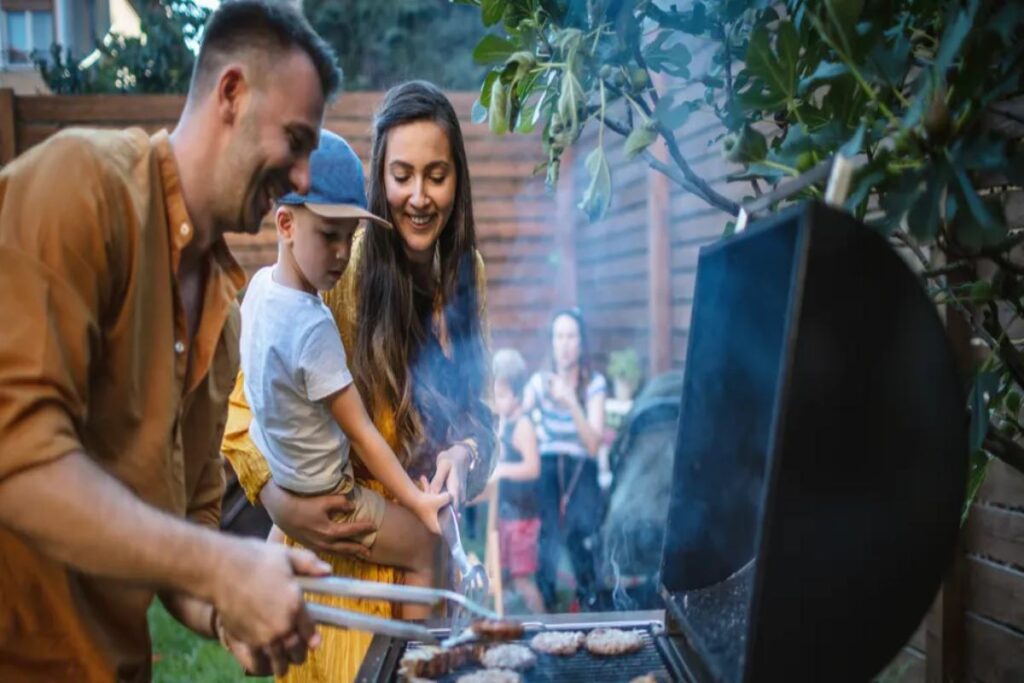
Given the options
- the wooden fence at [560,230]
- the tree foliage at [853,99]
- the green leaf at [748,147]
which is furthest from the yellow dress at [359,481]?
the wooden fence at [560,230]

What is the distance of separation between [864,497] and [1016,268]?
0.63 metres

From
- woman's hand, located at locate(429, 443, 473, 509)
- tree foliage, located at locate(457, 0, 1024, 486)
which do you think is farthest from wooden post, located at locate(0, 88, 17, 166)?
tree foliage, located at locate(457, 0, 1024, 486)

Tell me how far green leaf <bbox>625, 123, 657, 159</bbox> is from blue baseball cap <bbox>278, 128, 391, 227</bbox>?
0.85 m

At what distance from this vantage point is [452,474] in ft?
9.57

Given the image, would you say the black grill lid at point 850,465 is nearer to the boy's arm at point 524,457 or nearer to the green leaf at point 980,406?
the green leaf at point 980,406

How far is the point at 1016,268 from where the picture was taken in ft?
5.82

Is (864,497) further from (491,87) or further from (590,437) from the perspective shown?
(590,437)

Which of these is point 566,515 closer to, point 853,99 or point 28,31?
point 853,99

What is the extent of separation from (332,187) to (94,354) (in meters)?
1.15

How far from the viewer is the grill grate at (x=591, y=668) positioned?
2139mm

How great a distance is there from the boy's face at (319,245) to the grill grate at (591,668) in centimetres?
108

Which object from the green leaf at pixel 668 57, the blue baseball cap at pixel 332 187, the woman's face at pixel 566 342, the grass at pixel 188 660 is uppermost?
the green leaf at pixel 668 57

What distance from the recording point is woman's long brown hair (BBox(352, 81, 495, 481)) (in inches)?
115

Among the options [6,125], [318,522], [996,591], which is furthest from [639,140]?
[6,125]
